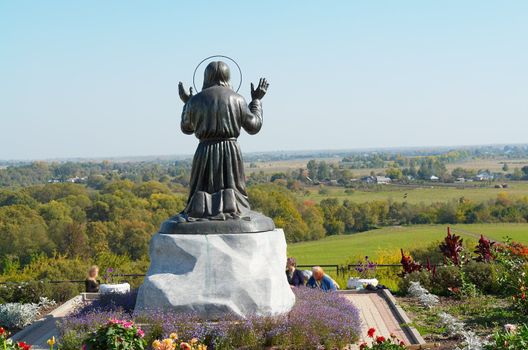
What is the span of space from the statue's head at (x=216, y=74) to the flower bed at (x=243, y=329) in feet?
12.4

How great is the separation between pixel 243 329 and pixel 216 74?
4.16 metres

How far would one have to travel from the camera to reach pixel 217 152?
10.7 metres

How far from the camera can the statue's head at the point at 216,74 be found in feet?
36.4

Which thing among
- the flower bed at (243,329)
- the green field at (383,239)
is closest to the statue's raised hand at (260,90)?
the flower bed at (243,329)

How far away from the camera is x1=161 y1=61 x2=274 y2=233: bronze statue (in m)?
10.5

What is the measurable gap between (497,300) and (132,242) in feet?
106

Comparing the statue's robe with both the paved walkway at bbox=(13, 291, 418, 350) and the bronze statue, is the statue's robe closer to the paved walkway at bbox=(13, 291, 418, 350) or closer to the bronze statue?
the bronze statue

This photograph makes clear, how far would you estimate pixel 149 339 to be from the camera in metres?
9.30

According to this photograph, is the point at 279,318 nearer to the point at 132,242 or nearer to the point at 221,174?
the point at 221,174

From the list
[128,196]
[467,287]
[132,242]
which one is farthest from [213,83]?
[128,196]

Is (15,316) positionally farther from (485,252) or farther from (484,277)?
(485,252)

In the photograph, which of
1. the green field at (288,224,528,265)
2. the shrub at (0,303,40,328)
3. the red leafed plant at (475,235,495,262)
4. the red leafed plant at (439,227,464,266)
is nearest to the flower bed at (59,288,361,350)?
the shrub at (0,303,40,328)

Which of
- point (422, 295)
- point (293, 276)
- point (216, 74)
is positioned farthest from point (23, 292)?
point (422, 295)

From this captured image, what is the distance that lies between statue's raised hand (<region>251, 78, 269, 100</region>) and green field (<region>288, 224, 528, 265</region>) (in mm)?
28834
